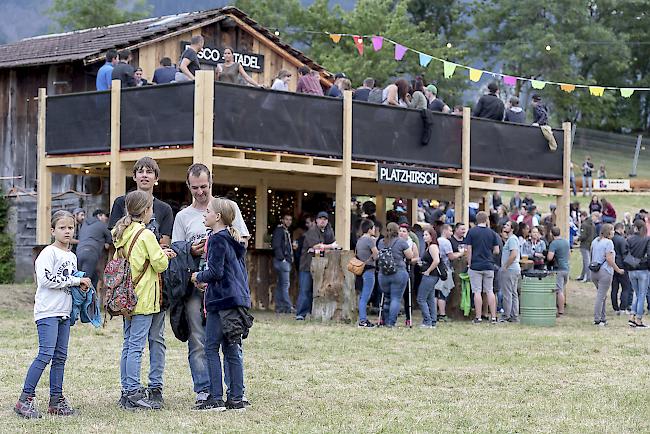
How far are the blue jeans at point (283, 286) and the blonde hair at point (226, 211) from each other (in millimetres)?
12203

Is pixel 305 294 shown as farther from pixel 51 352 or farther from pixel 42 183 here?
pixel 51 352

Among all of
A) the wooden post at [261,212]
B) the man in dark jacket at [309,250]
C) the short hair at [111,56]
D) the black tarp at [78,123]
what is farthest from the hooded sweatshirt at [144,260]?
the wooden post at [261,212]

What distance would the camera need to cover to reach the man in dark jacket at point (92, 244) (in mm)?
20000

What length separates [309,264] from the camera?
21.6 meters

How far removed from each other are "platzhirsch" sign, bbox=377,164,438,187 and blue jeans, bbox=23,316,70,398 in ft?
42.7

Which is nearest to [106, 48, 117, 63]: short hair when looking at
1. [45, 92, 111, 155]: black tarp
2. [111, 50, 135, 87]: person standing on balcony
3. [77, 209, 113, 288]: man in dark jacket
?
[111, 50, 135, 87]: person standing on balcony

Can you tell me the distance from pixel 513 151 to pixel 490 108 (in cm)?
103

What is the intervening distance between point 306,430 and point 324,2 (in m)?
51.6

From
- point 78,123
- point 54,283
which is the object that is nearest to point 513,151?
point 78,123

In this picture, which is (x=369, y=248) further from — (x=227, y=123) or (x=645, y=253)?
(x=645, y=253)

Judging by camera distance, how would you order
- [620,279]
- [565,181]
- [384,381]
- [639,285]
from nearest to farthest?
1. [384,381]
2. [639,285]
3. [620,279]
4. [565,181]

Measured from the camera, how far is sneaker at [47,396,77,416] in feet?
33.5

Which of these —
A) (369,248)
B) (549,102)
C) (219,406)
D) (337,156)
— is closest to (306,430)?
(219,406)

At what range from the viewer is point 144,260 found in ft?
33.8
